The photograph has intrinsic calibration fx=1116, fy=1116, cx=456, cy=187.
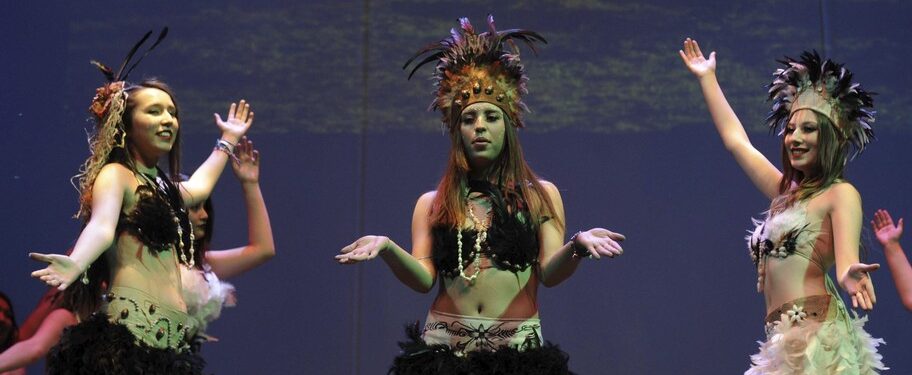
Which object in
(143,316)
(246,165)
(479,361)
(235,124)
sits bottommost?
(479,361)

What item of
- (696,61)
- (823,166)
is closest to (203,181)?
(696,61)

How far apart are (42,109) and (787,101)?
329cm

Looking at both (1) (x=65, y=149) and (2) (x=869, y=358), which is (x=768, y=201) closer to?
(2) (x=869, y=358)

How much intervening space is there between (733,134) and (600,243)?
3.61 ft

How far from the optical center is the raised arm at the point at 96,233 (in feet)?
9.75

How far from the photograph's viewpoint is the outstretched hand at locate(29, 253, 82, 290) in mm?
2941

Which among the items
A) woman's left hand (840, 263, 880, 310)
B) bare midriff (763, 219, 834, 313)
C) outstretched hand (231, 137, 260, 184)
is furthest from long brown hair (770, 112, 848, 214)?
outstretched hand (231, 137, 260, 184)

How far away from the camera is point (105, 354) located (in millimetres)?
3221

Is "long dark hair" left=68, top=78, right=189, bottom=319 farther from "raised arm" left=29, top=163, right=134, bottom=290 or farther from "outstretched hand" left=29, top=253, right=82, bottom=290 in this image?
"outstretched hand" left=29, top=253, right=82, bottom=290

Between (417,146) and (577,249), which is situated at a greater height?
(417,146)

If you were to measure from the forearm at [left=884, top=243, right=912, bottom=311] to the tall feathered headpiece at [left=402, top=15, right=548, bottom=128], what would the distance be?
165 centimetres

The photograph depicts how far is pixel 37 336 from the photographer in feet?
13.6

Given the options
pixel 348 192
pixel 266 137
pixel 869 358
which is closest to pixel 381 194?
pixel 348 192

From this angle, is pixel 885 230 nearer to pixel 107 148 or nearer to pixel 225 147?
pixel 225 147
